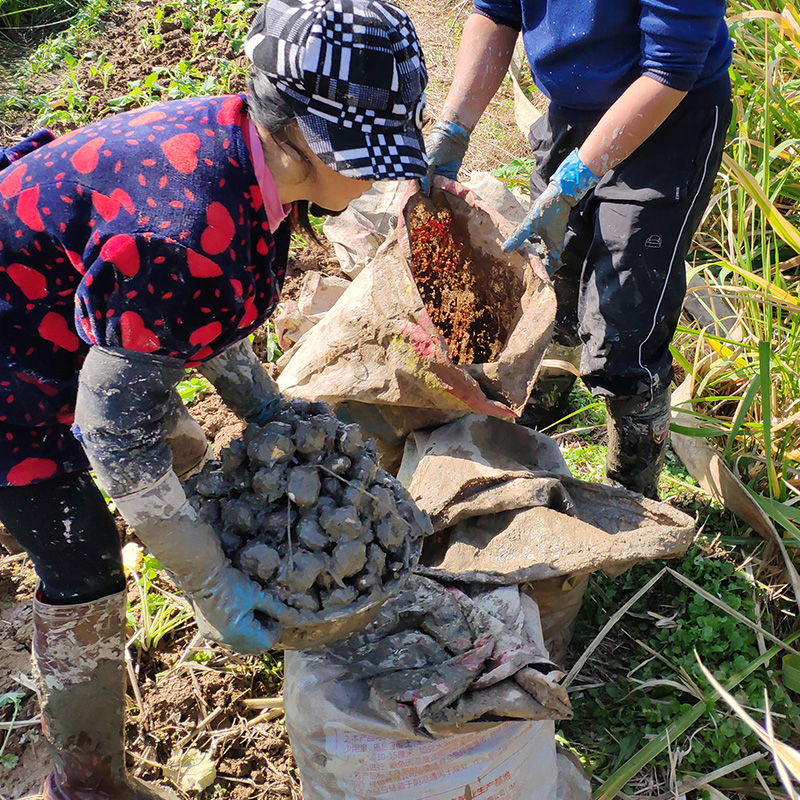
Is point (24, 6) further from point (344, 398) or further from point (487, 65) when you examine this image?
point (344, 398)

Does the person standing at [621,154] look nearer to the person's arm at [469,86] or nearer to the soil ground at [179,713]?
the person's arm at [469,86]

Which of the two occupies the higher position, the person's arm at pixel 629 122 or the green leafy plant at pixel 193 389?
the person's arm at pixel 629 122

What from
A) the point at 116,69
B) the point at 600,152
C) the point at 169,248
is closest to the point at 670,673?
the point at 600,152

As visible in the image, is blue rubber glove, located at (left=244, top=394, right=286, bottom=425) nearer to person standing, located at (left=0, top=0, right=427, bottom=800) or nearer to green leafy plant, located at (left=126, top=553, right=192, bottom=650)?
person standing, located at (left=0, top=0, right=427, bottom=800)

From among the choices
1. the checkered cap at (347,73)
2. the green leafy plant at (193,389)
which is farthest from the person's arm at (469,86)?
the green leafy plant at (193,389)

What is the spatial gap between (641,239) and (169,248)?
129 cm

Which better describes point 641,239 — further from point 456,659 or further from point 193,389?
point 193,389

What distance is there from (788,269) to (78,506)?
2.61 meters

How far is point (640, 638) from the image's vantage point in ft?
7.06

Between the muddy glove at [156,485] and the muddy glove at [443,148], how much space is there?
1.24 metres

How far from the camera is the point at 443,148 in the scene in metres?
2.22

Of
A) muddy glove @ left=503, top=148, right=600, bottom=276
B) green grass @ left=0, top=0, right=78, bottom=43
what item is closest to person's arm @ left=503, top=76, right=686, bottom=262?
muddy glove @ left=503, top=148, right=600, bottom=276

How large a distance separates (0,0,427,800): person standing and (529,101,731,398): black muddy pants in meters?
0.89

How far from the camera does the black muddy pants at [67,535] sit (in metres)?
1.44
